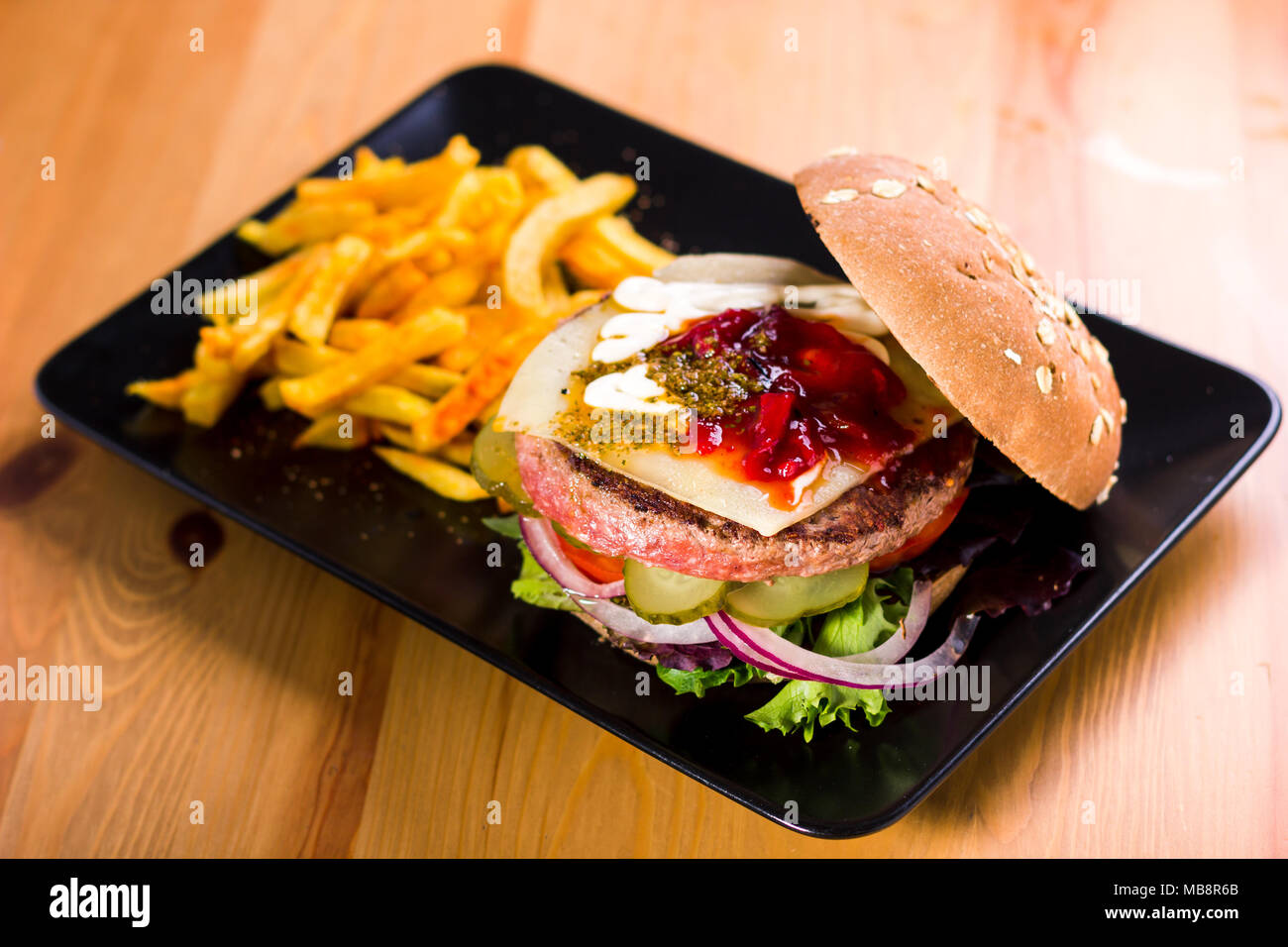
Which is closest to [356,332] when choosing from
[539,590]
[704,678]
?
[539,590]

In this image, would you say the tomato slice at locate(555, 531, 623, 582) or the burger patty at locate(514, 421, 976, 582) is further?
the tomato slice at locate(555, 531, 623, 582)

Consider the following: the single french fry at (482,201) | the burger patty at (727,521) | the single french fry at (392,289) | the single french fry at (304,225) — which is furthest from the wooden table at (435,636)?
the single french fry at (482,201)

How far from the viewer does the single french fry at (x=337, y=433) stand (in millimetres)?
3852

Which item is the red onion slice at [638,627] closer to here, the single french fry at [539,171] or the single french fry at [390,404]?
the single french fry at [390,404]

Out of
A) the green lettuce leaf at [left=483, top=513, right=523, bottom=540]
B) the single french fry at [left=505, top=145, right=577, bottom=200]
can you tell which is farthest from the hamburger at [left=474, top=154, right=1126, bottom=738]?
the single french fry at [left=505, top=145, right=577, bottom=200]

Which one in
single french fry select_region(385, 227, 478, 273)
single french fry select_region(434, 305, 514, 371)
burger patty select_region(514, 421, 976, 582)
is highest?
single french fry select_region(385, 227, 478, 273)

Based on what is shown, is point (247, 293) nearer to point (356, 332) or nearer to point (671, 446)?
point (356, 332)

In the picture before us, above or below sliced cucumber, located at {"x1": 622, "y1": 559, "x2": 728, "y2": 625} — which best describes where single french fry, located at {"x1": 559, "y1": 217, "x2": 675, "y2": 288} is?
above

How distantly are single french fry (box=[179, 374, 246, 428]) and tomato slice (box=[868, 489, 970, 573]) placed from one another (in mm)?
2096

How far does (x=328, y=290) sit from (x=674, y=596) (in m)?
1.58

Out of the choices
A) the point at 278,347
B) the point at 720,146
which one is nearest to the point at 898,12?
the point at 720,146

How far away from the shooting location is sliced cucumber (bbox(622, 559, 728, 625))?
3027 mm

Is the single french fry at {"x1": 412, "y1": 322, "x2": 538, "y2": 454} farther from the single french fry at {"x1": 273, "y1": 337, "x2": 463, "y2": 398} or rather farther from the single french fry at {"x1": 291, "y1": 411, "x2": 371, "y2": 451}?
the single french fry at {"x1": 291, "y1": 411, "x2": 371, "y2": 451}
